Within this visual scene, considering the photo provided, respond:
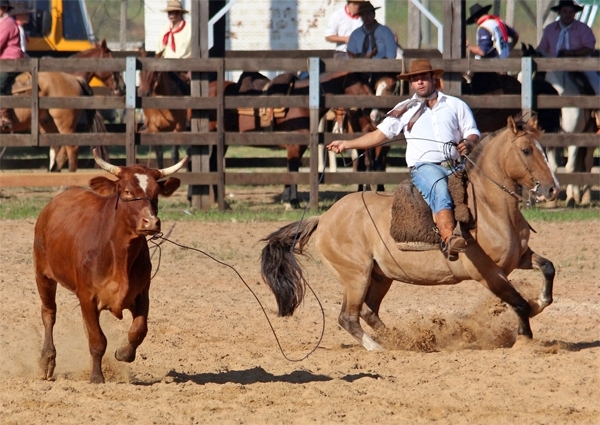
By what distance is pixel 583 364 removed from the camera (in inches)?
267

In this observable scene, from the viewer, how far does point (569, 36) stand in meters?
14.8

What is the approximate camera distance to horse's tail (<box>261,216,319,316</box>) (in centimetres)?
789

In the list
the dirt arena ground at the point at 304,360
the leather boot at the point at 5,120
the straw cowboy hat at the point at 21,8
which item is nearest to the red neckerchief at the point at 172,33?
the leather boot at the point at 5,120

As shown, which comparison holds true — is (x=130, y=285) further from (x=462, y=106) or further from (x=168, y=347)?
(x=462, y=106)

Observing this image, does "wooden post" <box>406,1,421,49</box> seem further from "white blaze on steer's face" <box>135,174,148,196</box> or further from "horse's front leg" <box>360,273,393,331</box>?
"white blaze on steer's face" <box>135,174,148,196</box>

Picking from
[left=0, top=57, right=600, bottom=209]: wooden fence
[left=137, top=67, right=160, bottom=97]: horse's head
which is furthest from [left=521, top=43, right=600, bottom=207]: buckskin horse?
[left=137, top=67, right=160, bottom=97]: horse's head

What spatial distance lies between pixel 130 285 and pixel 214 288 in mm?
3448

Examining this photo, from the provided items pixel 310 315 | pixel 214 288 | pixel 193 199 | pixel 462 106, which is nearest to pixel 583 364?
pixel 462 106

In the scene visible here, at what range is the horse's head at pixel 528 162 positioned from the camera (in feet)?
23.7

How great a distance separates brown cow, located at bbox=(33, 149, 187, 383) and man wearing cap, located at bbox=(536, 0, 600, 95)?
381 inches

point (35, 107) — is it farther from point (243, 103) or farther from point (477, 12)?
point (477, 12)

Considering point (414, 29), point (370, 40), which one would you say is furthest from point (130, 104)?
point (414, 29)

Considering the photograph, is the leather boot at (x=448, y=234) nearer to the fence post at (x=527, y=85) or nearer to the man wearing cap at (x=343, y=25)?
the fence post at (x=527, y=85)

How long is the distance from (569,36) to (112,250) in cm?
1026
